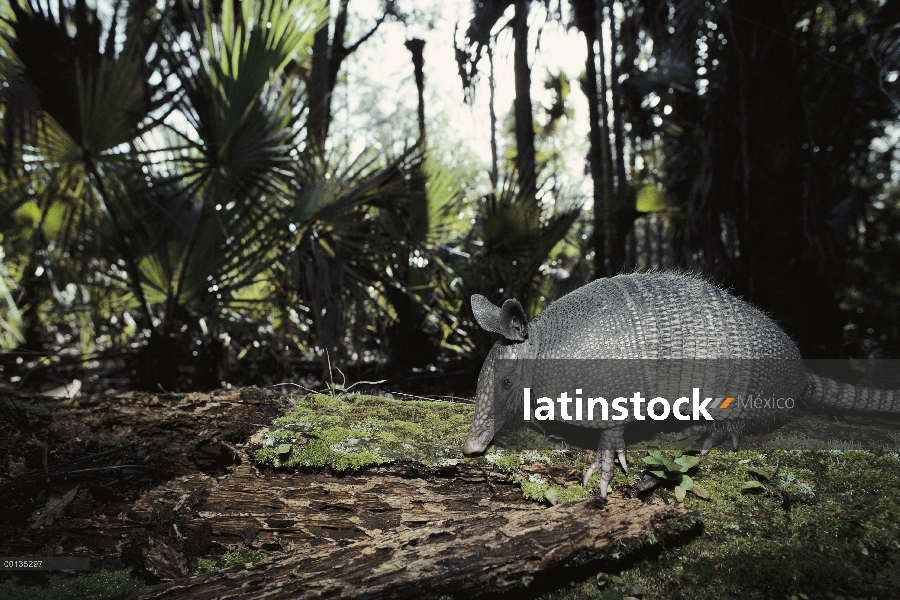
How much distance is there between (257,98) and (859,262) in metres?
11.7

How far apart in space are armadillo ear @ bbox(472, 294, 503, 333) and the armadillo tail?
5.53ft

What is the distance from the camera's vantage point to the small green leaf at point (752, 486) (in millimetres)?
2248

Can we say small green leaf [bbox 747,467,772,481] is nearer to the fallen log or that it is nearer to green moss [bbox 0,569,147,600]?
the fallen log

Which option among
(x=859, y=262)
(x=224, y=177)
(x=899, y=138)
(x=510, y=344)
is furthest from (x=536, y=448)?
(x=859, y=262)

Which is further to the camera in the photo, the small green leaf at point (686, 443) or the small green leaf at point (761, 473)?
the small green leaf at point (686, 443)

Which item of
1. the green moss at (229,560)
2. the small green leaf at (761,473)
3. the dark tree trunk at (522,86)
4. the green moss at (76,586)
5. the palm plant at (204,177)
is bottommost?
the green moss at (76,586)

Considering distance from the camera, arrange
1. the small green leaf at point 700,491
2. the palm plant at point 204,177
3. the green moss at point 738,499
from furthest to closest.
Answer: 1. the palm plant at point 204,177
2. the small green leaf at point 700,491
3. the green moss at point 738,499

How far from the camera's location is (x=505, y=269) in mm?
5539

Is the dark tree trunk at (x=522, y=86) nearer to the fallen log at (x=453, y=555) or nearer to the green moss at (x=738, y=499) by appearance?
the green moss at (x=738, y=499)

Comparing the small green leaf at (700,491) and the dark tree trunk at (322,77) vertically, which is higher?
the dark tree trunk at (322,77)

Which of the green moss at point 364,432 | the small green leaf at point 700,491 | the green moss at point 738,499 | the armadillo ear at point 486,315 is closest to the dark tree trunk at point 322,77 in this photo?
the green moss at point 364,432

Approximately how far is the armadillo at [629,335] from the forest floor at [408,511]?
0.20 m

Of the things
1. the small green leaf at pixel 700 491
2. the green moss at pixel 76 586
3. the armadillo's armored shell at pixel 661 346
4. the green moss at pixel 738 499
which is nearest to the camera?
the green moss at pixel 738 499

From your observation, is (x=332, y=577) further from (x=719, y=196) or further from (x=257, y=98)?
(x=719, y=196)
